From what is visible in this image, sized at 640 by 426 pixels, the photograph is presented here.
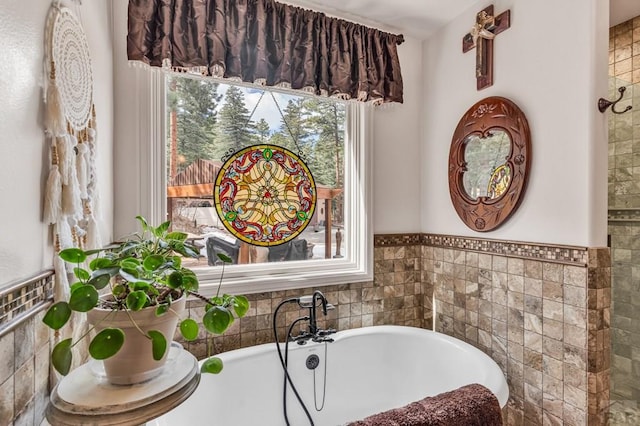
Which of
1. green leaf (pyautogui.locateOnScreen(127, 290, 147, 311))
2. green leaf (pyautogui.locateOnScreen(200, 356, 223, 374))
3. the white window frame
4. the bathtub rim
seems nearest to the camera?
green leaf (pyautogui.locateOnScreen(127, 290, 147, 311))

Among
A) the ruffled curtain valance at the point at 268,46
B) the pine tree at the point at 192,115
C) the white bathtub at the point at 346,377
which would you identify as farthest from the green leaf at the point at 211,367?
the ruffled curtain valance at the point at 268,46

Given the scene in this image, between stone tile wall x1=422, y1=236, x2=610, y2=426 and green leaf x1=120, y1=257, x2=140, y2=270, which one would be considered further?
stone tile wall x1=422, y1=236, x2=610, y2=426

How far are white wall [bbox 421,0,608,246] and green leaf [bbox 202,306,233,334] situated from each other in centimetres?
161

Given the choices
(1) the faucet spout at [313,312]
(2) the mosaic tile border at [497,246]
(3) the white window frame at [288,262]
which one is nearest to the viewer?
(2) the mosaic tile border at [497,246]

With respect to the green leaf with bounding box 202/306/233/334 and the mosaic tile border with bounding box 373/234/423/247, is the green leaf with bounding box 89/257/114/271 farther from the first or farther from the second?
the mosaic tile border with bounding box 373/234/423/247

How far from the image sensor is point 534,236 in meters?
1.74

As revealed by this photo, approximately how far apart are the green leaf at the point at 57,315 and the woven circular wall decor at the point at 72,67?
0.58m

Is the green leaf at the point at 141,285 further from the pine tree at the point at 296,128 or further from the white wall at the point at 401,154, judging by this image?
the white wall at the point at 401,154

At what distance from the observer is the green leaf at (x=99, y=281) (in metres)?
0.70

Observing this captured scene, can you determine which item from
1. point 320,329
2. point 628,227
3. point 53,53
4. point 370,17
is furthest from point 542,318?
point 53,53

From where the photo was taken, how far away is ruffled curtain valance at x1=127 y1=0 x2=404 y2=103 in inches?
64.1

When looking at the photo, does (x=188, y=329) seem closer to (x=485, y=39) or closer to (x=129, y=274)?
(x=129, y=274)

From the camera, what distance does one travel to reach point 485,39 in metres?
2.00

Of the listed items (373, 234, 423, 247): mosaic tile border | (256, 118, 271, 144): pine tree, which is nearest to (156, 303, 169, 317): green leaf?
(256, 118, 271, 144): pine tree
